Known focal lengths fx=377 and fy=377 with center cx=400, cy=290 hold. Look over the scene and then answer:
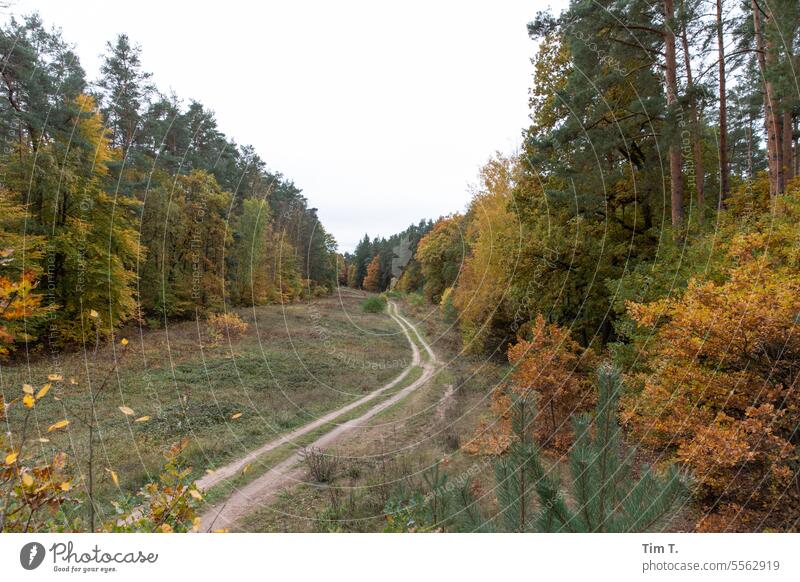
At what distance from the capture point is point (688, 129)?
5418 mm

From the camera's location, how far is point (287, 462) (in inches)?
256

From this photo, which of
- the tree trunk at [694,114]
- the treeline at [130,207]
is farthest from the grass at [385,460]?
the tree trunk at [694,114]

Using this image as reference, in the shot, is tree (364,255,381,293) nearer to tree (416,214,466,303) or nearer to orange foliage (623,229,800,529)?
tree (416,214,466,303)

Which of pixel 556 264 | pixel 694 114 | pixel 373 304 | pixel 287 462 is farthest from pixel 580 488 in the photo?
pixel 556 264

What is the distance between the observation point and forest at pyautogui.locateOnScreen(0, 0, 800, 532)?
232cm

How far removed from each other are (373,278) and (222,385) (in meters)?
4.61

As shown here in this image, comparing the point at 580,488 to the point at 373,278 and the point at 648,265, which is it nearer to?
the point at 373,278

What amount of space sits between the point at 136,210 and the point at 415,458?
7390mm

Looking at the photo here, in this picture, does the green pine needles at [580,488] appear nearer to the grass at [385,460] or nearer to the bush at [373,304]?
the grass at [385,460]

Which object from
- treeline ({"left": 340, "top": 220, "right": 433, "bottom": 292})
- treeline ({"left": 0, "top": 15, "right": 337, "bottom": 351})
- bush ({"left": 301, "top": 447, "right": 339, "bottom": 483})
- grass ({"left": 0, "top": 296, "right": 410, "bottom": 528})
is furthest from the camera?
grass ({"left": 0, "top": 296, "right": 410, "bottom": 528})

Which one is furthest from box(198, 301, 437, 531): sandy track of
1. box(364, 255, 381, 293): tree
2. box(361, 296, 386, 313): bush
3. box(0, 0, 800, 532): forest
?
box(0, 0, 800, 532): forest

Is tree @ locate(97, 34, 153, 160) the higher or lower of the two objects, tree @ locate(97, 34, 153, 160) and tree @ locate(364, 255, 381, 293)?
the higher

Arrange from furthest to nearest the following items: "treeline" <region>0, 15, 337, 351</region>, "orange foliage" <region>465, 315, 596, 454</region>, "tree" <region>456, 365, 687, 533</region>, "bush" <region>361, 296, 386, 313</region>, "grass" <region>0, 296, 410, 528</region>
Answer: "orange foliage" <region>465, 315, 596, 454</region>, "grass" <region>0, 296, 410, 528</region>, "bush" <region>361, 296, 386, 313</region>, "treeline" <region>0, 15, 337, 351</region>, "tree" <region>456, 365, 687, 533</region>

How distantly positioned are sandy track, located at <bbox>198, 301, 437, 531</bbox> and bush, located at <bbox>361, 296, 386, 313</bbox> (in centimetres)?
14
